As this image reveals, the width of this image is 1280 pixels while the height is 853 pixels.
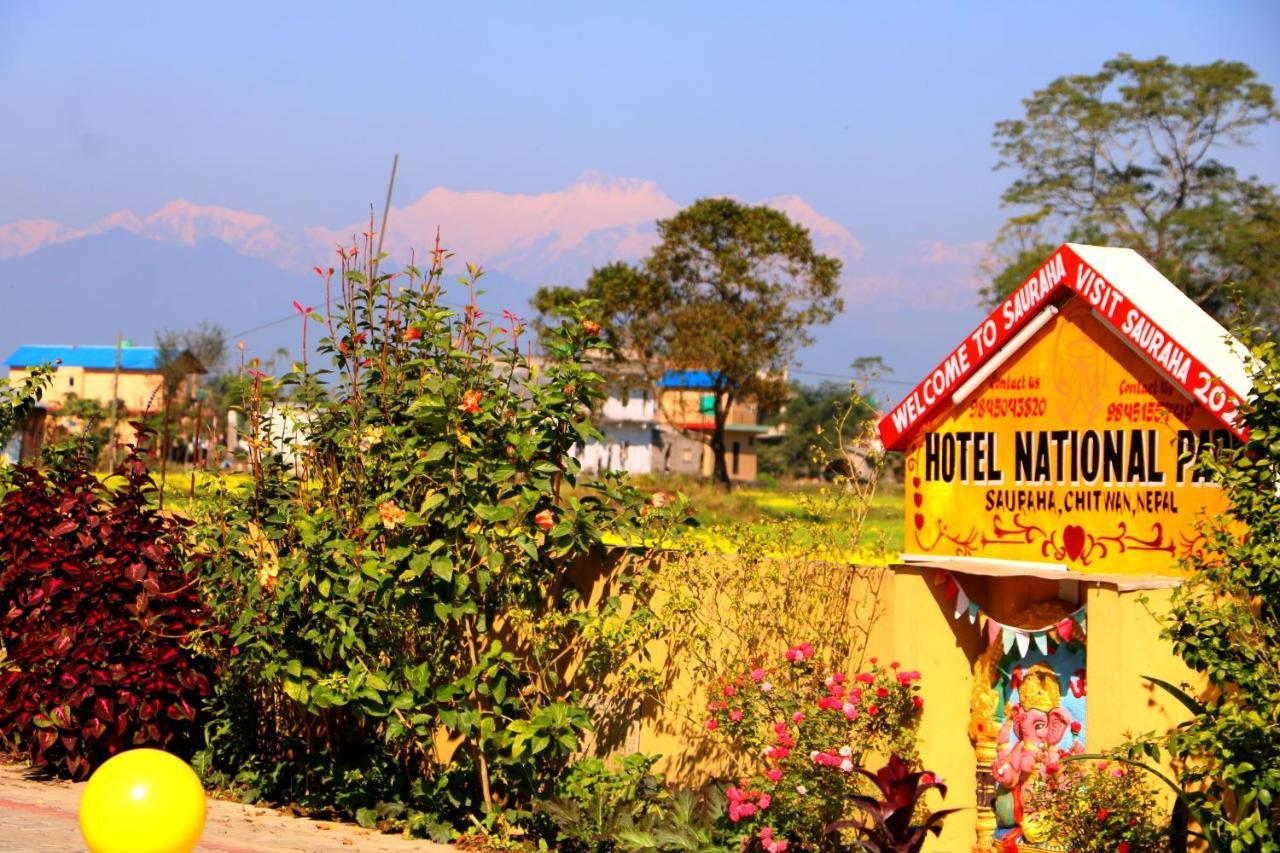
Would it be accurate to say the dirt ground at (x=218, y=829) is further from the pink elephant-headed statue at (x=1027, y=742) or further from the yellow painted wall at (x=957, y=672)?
the pink elephant-headed statue at (x=1027, y=742)

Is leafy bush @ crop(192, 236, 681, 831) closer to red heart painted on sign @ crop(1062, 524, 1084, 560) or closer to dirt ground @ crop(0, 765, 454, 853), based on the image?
dirt ground @ crop(0, 765, 454, 853)

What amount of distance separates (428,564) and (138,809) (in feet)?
9.37

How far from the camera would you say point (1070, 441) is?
27.3 feet

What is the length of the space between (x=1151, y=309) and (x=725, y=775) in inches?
153

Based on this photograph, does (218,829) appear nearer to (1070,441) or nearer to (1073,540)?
(1073,540)

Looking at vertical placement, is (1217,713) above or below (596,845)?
above

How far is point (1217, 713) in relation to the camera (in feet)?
22.5

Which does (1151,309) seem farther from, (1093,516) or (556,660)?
(556,660)

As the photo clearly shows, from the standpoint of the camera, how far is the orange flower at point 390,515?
353 inches

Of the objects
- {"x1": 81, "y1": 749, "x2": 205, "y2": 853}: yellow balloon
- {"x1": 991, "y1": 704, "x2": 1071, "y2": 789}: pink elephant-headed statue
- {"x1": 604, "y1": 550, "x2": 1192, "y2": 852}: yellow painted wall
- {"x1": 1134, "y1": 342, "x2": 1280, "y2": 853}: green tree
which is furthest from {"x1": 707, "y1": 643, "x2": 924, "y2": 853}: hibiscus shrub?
{"x1": 81, "y1": 749, "x2": 205, "y2": 853}: yellow balloon

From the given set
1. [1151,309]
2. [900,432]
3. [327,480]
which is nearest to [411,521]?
[327,480]

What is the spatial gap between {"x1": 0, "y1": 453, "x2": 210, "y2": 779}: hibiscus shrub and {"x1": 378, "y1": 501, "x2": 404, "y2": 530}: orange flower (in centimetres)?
210

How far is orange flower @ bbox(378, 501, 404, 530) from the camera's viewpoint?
896 cm

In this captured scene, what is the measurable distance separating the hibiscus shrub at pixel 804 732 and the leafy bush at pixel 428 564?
39.2 inches
